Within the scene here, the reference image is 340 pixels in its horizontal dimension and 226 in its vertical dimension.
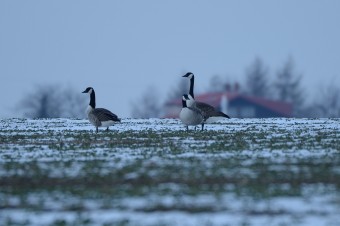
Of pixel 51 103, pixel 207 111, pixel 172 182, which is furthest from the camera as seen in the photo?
pixel 51 103

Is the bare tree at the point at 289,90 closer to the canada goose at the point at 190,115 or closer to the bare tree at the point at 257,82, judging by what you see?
the bare tree at the point at 257,82

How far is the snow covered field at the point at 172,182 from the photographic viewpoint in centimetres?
1164

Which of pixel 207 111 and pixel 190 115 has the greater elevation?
pixel 207 111

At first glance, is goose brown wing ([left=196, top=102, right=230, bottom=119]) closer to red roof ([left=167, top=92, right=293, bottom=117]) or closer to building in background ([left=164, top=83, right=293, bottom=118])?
building in background ([left=164, top=83, right=293, bottom=118])

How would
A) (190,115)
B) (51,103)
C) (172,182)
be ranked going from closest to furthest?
(172,182)
(190,115)
(51,103)

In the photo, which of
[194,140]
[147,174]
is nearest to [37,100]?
[194,140]

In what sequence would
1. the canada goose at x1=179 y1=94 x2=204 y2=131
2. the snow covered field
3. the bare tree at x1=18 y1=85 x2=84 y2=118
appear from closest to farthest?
the snow covered field
the canada goose at x1=179 y1=94 x2=204 y2=131
the bare tree at x1=18 y1=85 x2=84 y2=118

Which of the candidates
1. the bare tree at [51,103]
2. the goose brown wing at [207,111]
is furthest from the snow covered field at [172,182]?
the bare tree at [51,103]

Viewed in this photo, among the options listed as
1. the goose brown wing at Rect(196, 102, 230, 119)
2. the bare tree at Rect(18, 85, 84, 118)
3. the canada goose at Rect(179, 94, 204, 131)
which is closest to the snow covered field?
the canada goose at Rect(179, 94, 204, 131)

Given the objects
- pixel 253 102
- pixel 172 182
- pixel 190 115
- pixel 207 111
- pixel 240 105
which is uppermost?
pixel 253 102

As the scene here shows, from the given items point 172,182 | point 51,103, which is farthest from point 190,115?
point 51,103

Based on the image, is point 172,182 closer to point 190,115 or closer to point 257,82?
point 190,115

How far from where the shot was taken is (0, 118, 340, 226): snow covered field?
11.6 metres

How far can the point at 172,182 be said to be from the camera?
47.8ft
